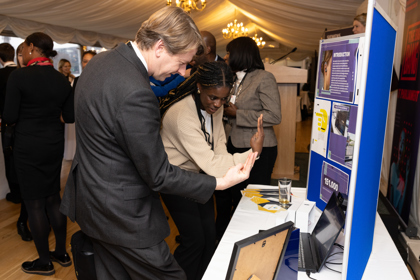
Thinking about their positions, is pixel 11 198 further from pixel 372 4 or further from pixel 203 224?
pixel 372 4

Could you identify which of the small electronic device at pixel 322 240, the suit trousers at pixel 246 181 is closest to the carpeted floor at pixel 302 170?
the suit trousers at pixel 246 181

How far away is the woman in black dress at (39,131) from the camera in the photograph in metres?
2.26

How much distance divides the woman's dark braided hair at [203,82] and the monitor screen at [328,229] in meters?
0.67

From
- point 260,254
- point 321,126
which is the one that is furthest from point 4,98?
point 260,254

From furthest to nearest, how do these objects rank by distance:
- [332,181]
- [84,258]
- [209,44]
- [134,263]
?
[209,44], [332,181], [84,258], [134,263]

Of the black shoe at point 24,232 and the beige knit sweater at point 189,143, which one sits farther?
the black shoe at point 24,232

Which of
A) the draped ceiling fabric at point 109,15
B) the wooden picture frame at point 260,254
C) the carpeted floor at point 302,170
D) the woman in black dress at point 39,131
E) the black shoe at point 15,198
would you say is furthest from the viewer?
the draped ceiling fabric at point 109,15

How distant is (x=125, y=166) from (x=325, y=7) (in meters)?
4.50

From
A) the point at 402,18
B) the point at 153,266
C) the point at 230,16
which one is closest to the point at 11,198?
the point at 153,266

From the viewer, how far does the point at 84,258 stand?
4.39ft

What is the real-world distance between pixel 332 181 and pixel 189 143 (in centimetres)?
65

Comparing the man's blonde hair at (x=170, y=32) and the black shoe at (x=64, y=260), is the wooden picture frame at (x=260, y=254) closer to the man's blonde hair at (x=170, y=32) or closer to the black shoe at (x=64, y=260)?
the man's blonde hair at (x=170, y=32)

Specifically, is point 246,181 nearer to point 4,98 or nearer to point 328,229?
point 328,229

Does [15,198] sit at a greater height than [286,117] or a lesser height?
lesser
